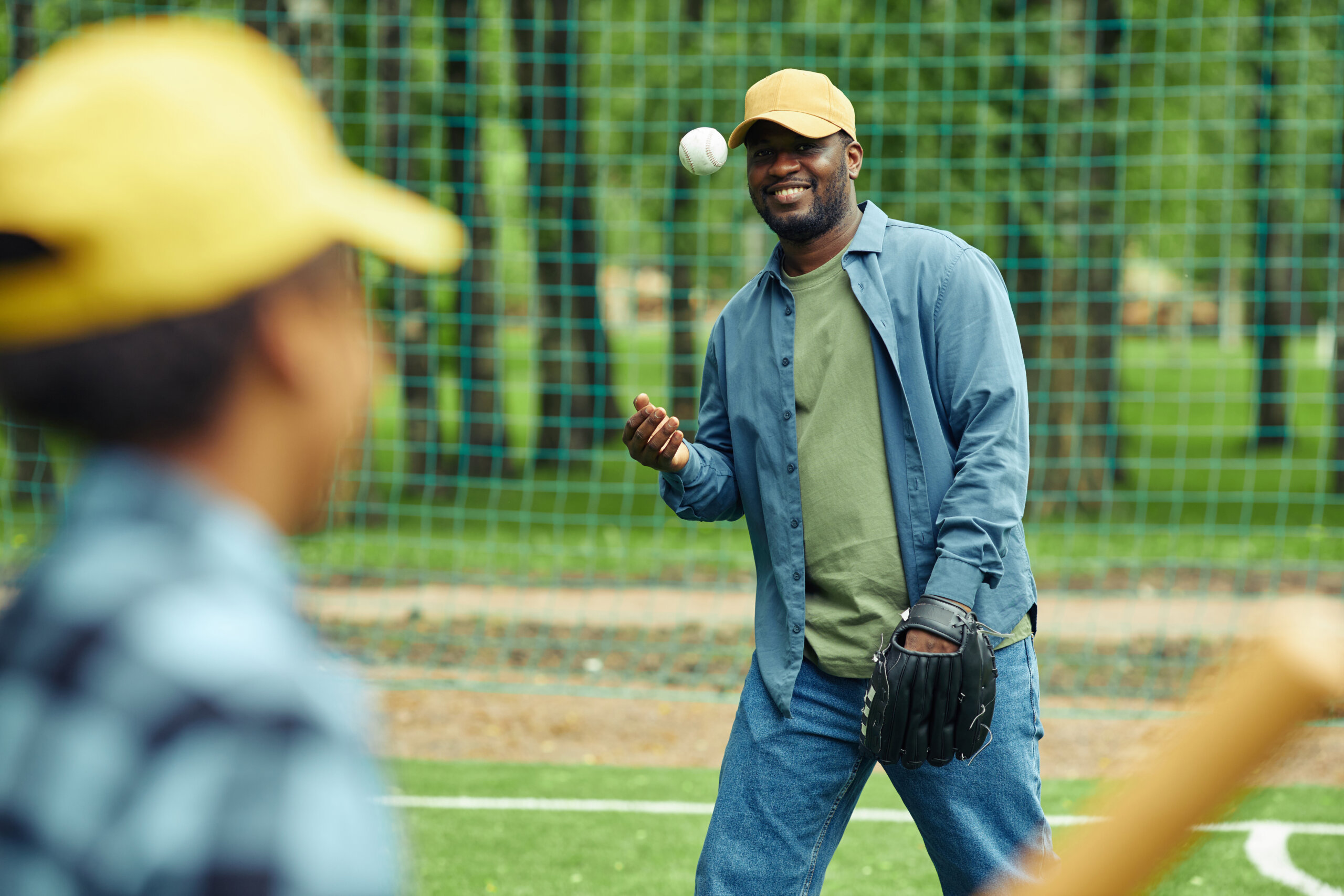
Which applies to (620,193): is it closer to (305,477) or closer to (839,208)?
(839,208)

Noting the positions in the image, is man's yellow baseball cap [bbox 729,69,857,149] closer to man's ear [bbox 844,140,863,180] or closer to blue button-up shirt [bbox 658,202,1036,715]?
man's ear [bbox 844,140,863,180]

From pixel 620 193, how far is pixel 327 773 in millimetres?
18080

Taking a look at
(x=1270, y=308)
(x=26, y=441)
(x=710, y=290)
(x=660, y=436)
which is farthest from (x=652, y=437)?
(x=1270, y=308)

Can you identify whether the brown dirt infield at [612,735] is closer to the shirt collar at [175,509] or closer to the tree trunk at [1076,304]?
the tree trunk at [1076,304]

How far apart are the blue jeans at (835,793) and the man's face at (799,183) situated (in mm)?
963

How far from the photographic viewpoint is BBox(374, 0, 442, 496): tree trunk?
11.0 meters

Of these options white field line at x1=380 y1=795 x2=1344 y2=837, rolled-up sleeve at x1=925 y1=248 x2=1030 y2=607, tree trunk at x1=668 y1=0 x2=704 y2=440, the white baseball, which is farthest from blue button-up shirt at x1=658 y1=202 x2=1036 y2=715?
tree trunk at x1=668 y1=0 x2=704 y2=440

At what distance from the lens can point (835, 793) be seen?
305cm

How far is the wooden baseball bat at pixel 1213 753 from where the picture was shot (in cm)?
102

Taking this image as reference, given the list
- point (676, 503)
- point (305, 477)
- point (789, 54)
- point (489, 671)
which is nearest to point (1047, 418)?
point (789, 54)

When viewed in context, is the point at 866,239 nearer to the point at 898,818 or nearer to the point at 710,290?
the point at 898,818

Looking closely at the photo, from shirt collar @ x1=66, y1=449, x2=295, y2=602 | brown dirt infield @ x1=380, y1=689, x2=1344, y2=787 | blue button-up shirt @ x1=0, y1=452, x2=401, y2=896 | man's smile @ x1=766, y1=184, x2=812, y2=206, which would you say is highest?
man's smile @ x1=766, y1=184, x2=812, y2=206

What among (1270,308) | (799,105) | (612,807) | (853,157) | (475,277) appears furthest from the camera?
(1270,308)

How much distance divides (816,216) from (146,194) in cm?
234
